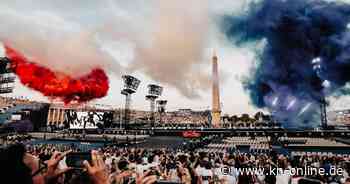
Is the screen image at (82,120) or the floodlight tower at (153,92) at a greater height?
the floodlight tower at (153,92)

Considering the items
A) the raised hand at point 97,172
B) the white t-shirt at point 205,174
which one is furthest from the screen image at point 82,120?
the raised hand at point 97,172

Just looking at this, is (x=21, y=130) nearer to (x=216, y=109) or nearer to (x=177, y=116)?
(x=216, y=109)

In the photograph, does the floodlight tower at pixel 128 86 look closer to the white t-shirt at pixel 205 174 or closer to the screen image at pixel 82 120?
the screen image at pixel 82 120

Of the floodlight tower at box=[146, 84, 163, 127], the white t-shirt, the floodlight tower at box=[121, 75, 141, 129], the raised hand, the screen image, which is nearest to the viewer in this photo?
the raised hand

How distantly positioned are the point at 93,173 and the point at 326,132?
162 ft

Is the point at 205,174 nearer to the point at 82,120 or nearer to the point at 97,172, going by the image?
the point at 97,172

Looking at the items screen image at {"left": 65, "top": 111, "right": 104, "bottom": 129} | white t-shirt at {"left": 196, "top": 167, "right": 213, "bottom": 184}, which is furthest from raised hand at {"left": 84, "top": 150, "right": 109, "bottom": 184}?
screen image at {"left": 65, "top": 111, "right": 104, "bottom": 129}

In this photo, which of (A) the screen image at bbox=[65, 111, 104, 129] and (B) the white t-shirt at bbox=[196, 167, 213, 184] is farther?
(A) the screen image at bbox=[65, 111, 104, 129]

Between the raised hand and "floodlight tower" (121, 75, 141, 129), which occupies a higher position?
"floodlight tower" (121, 75, 141, 129)

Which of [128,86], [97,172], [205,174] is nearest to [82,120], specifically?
[128,86]

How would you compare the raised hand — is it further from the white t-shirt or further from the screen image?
the screen image

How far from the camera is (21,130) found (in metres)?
64.1

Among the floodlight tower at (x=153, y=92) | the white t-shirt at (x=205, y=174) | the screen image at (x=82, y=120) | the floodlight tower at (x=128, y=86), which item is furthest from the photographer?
the floodlight tower at (x=153, y=92)

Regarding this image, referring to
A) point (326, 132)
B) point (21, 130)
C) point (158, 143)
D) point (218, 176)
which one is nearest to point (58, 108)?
point (21, 130)
